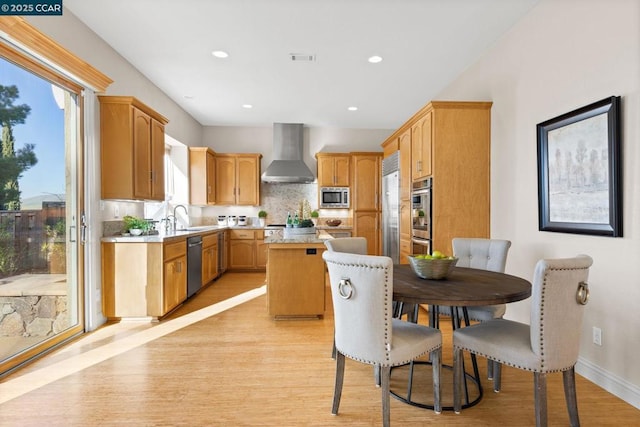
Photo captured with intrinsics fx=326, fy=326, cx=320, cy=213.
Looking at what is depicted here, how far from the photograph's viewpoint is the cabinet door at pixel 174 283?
3449 millimetres

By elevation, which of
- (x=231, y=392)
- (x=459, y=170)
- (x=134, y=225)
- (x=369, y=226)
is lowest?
(x=231, y=392)

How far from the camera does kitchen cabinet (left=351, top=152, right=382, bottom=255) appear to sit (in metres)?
6.21

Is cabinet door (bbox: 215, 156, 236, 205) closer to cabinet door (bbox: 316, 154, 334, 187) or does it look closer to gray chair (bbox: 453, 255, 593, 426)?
cabinet door (bbox: 316, 154, 334, 187)

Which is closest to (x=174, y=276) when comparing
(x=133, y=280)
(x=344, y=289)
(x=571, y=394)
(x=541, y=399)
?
(x=133, y=280)

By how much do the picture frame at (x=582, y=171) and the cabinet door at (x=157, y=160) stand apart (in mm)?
3855

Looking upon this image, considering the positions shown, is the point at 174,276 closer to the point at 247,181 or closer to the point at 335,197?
the point at 247,181

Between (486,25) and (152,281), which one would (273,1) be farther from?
(152,281)

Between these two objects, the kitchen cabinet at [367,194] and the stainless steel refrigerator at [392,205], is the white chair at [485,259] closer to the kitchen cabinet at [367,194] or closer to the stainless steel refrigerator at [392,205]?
the stainless steel refrigerator at [392,205]

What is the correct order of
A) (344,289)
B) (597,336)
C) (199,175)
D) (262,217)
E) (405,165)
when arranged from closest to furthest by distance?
1. (344,289)
2. (597,336)
3. (405,165)
4. (199,175)
5. (262,217)

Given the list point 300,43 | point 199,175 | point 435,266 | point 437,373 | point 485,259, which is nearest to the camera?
point 437,373

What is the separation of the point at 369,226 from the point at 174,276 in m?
3.67

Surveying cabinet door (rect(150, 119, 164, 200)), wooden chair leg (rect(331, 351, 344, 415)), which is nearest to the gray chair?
wooden chair leg (rect(331, 351, 344, 415))

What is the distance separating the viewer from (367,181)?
246 inches

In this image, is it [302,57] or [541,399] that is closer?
[541,399]
